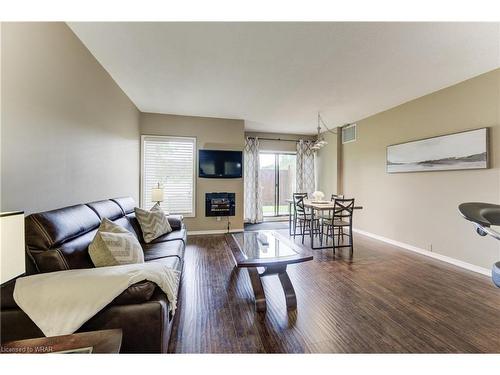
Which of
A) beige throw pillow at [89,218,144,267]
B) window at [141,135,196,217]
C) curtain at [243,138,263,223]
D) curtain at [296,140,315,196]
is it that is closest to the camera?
beige throw pillow at [89,218,144,267]

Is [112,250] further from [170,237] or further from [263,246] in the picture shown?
[263,246]

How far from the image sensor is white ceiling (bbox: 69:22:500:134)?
2.10 m

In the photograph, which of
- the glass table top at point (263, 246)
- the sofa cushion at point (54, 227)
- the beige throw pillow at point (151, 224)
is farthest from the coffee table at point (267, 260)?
the sofa cushion at point (54, 227)

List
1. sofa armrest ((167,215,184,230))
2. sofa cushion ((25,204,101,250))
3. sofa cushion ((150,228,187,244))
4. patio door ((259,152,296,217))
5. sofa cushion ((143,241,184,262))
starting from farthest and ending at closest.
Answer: patio door ((259,152,296,217))
sofa armrest ((167,215,184,230))
sofa cushion ((150,228,187,244))
sofa cushion ((143,241,184,262))
sofa cushion ((25,204,101,250))

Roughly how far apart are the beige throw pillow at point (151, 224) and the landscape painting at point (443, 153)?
420 centimetres

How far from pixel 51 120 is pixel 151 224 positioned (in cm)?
154

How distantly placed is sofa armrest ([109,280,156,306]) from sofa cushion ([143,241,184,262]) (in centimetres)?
93

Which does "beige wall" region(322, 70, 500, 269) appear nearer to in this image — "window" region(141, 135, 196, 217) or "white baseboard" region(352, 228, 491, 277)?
"white baseboard" region(352, 228, 491, 277)

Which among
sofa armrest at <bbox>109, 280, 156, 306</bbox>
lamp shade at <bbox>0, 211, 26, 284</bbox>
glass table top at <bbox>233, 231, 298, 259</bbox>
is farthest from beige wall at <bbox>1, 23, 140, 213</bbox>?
glass table top at <bbox>233, 231, 298, 259</bbox>

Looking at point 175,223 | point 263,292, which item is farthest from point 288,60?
point 175,223

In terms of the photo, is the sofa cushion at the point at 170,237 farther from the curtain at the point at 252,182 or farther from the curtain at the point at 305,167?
the curtain at the point at 305,167
